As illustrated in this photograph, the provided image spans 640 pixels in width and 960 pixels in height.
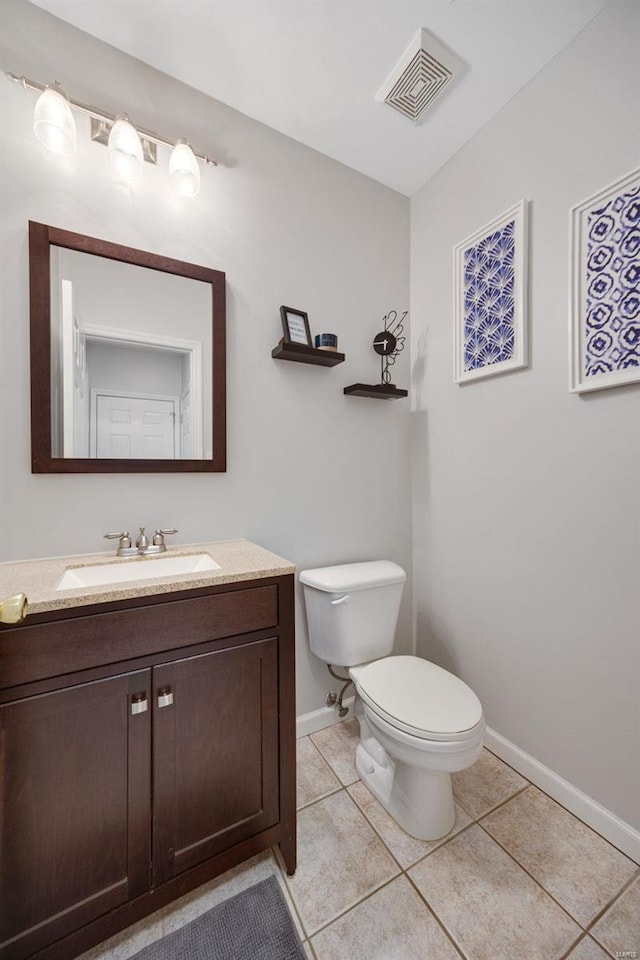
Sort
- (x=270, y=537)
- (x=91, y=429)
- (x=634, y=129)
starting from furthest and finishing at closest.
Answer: (x=270, y=537) → (x=91, y=429) → (x=634, y=129)

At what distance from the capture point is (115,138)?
125cm

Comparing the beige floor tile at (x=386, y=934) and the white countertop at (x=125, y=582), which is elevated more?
the white countertop at (x=125, y=582)

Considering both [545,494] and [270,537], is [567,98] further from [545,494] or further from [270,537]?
[270,537]

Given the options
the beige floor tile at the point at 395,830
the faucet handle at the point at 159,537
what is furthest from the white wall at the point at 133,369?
the beige floor tile at the point at 395,830

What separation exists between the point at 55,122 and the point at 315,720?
241 centimetres

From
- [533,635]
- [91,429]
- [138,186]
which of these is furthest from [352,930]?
[138,186]

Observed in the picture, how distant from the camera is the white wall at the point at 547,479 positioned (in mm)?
1210

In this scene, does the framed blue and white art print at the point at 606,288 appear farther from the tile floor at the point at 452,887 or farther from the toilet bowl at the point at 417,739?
the tile floor at the point at 452,887

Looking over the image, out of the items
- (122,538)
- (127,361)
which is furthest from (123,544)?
(127,361)

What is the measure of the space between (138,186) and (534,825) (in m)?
2.63

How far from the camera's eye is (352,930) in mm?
1002

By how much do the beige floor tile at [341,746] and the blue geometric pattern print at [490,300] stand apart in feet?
5.73

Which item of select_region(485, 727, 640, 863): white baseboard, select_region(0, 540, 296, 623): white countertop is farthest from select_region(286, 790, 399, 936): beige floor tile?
select_region(0, 540, 296, 623): white countertop

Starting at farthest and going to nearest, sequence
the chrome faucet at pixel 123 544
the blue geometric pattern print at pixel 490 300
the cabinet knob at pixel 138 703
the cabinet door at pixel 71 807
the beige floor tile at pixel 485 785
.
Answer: the blue geometric pattern print at pixel 490 300, the beige floor tile at pixel 485 785, the chrome faucet at pixel 123 544, the cabinet knob at pixel 138 703, the cabinet door at pixel 71 807
